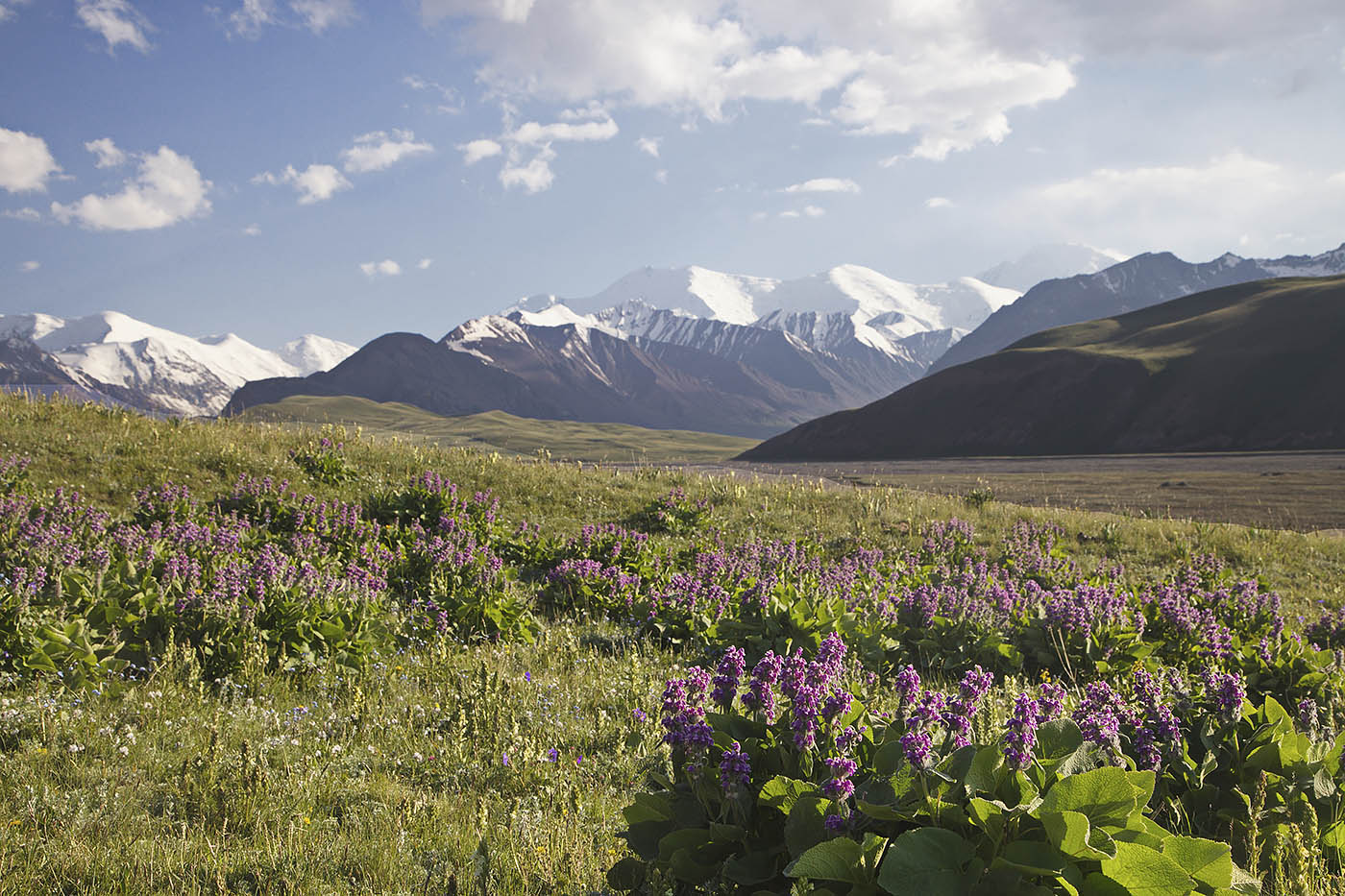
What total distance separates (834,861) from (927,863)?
1.00 ft

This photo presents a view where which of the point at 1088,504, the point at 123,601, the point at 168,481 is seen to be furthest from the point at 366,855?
the point at 1088,504

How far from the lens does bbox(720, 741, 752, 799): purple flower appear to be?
286cm

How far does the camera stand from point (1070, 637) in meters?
7.70

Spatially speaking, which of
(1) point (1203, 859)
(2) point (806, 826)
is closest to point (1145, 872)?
(1) point (1203, 859)

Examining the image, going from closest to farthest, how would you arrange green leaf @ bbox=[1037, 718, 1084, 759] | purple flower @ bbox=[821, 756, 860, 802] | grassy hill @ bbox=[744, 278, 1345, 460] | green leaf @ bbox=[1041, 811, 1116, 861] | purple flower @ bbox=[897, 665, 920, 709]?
green leaf @ bbox=[1041, 811, 1116, 861]
purple flower @ bbox=[821, 756, 860, 802]
green leaf @ bbox=[1037, 718, 1084, 759]
purple flower @ bbox=[897, 665, 920, 709]
grassy hill @ bbox=[744, 278, 1345, 460]

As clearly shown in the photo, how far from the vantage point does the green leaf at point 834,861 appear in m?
2.40

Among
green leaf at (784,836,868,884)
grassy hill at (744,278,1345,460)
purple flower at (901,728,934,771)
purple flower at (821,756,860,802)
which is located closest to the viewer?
green leaf at (784,836,868,884)

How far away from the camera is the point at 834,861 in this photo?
96.1 inches

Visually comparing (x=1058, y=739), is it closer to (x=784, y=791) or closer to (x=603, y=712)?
(x=784, y=791)

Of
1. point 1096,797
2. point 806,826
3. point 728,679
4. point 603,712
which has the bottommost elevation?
point 603,712

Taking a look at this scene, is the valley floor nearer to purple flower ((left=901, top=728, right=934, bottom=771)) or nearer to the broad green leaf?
the broad green leaf

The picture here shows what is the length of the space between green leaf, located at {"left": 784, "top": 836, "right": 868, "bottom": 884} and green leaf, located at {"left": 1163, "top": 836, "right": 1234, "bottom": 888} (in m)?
1.00

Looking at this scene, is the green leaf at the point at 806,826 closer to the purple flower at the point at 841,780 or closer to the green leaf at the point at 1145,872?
the purple flower at the point at 841,780

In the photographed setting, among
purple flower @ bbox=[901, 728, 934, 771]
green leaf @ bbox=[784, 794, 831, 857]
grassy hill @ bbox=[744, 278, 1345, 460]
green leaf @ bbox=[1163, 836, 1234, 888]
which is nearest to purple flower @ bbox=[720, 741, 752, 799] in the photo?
green leaf @ bbox=[784, 794, 831, 857]
